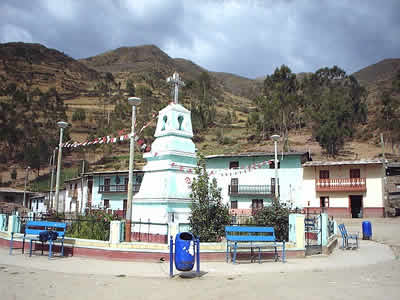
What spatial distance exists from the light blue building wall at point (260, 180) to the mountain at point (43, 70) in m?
96.4

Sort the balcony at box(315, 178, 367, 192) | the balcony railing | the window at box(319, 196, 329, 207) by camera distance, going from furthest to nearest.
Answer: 1. the balcony railing
2. the window at box(319, 196, 329, 207)
3. the balcony at box(315, 178, 367, 192)

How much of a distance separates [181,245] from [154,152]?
29.2ft

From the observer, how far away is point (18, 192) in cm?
4891

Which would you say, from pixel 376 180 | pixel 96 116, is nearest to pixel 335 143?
pixel 376 180

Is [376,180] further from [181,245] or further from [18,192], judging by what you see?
[18,192]

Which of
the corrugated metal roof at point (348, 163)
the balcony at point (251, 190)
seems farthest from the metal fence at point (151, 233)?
the corrugated metal roof at point (348, 163)

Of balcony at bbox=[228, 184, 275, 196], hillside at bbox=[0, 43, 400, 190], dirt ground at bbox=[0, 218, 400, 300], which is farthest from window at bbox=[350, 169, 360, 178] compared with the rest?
dirt ground at bbox=[0, 218, 400, 300]

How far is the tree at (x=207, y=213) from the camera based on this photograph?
12523 mm

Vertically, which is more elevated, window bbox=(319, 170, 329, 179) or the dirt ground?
window bbox=(319, 170, 329, 179)

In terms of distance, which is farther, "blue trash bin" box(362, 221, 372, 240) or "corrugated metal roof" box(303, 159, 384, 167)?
"corrugated metal roof" box(303, 159, 384, 167)

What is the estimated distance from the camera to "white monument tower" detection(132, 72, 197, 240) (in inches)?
616

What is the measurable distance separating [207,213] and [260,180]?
87.7 feet

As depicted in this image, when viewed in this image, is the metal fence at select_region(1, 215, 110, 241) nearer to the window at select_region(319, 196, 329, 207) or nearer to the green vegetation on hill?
the window at select_region(319, 196, 329, 207)

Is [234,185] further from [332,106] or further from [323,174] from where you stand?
[332,106]
